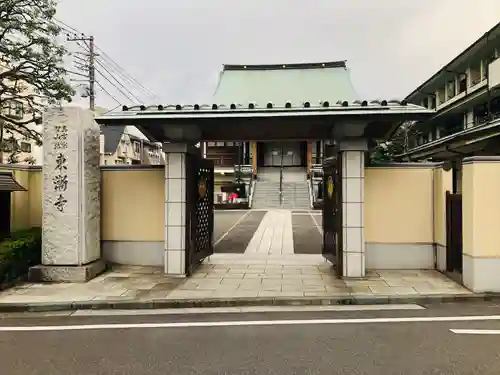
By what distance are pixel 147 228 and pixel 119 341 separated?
5282 millimetres

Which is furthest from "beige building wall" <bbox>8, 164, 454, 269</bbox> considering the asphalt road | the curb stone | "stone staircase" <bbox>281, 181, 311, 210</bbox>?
"stone staircase" <bbox>281, 181, 311, 210</bbox>

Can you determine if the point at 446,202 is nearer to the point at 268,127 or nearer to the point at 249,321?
the point at 268,127

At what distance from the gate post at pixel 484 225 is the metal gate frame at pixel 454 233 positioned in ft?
2.33

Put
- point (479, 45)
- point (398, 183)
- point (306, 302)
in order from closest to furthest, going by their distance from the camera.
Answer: point (306, 302) → point (398, 183) → point (479, 45)

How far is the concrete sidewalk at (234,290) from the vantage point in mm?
7398

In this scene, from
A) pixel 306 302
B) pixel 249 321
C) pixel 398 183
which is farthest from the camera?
pixel 398 183

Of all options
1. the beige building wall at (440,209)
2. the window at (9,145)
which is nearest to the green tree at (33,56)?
the window at (9,145)

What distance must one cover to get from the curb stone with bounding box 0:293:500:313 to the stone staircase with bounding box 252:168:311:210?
26438 mm

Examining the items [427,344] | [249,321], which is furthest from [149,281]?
[427,344]

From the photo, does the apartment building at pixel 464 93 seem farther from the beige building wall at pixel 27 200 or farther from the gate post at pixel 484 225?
the beige building wall at pixel 27 200

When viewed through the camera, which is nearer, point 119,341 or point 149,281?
point 119,341

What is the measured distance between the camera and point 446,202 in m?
9.37

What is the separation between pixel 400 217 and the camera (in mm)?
10055

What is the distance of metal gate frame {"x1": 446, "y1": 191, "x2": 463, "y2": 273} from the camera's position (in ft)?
28.8
